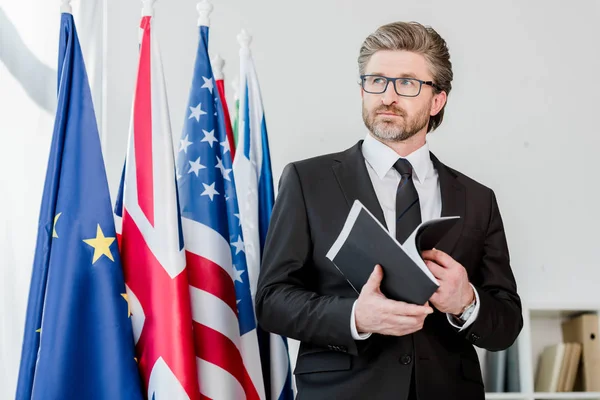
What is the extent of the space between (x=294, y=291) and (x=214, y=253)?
51cm

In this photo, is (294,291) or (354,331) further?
(294,291)

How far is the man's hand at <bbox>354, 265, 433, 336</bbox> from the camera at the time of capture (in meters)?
1.55

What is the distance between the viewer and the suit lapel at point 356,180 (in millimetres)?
1835

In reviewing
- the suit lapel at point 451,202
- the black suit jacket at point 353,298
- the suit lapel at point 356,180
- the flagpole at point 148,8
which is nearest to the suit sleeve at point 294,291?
the black suit jacket at point 353,298

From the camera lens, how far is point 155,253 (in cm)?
205

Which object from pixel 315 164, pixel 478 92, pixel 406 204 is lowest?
pixel 406 204

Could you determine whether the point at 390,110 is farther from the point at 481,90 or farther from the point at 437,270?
the point at 481,90

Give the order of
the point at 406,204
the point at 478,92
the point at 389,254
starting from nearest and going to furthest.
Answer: the point at 389,254
the point at 406,204
the point at 478,92

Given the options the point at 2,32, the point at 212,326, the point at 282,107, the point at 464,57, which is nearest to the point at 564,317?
the point at 464,57

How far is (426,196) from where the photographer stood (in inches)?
76.3

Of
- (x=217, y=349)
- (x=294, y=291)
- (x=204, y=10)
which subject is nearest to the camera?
(x=294, y=291)

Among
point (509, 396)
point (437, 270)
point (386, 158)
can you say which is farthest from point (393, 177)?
point (509, 396)

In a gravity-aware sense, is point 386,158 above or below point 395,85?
below

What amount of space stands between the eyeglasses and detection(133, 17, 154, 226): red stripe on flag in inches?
24.2
